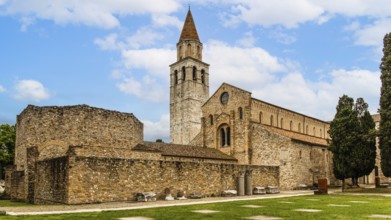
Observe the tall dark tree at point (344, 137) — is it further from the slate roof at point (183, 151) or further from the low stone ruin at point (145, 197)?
the low stone ruin at point (145, 197)

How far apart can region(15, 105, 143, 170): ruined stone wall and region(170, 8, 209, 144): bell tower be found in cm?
3604

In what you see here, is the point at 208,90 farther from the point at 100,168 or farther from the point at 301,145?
the point at 100,168

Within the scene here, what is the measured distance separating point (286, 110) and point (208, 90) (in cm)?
2259

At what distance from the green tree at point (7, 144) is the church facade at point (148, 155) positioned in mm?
17052

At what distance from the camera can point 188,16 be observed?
68688 mm

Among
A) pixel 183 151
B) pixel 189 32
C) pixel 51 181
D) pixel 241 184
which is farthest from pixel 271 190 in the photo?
pixel 189 32

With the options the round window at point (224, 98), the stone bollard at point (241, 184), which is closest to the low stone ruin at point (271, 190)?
the stone bollard at point (241, 184)

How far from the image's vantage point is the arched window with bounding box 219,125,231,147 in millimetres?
44250

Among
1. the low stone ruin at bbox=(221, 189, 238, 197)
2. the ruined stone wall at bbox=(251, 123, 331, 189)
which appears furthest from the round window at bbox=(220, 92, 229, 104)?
the low stone ruin at bbox=(221, 189, 238, 197)

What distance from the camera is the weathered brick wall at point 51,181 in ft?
66.8

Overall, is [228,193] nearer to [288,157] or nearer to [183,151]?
[183,151]

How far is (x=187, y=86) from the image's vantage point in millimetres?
64812

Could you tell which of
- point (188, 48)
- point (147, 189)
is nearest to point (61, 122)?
point (147, 189)

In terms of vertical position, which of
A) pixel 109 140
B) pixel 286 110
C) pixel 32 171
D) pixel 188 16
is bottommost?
pixel 32 171
